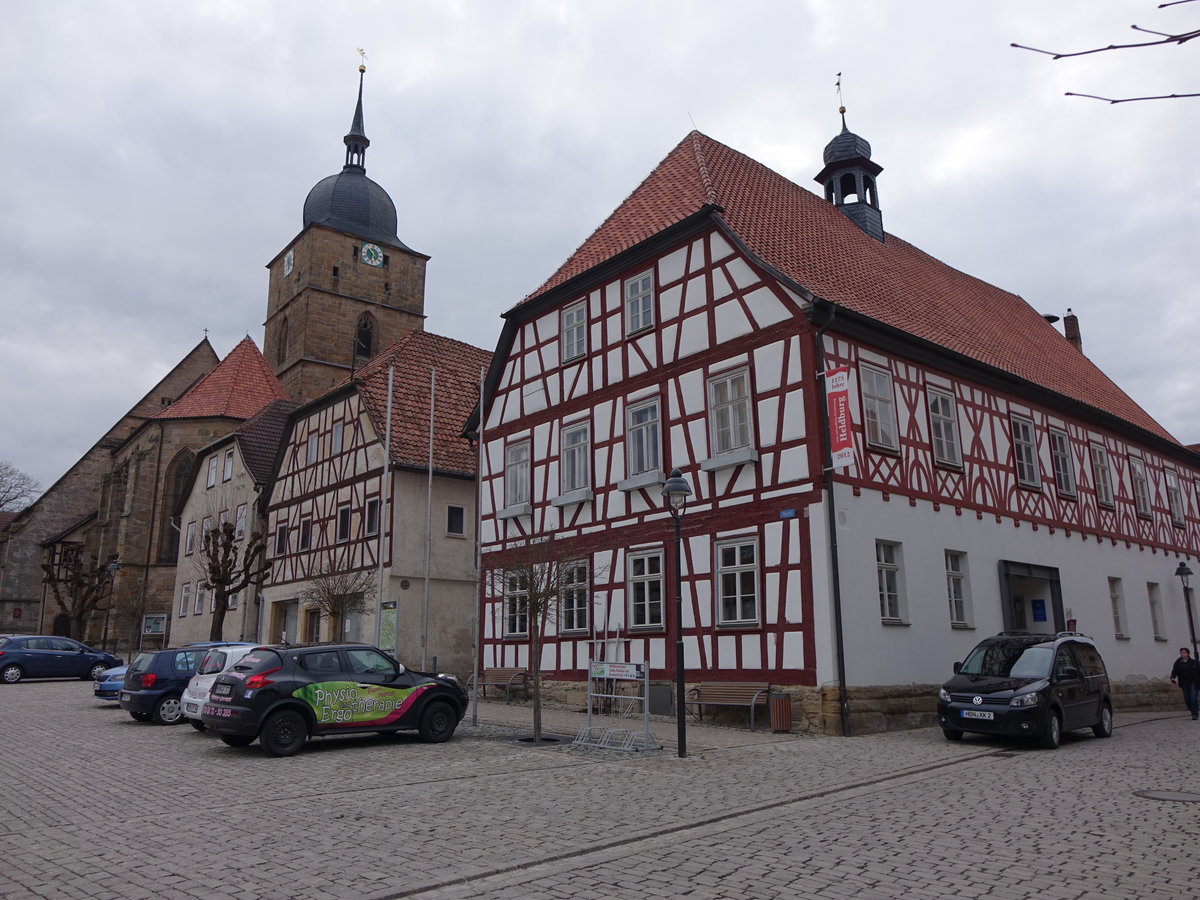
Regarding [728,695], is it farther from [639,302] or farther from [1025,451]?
[1025,451]

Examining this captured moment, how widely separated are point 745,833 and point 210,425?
44436 millimetres

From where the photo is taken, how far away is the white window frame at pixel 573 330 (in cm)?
2156

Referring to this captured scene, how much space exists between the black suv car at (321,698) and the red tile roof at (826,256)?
31.3ft

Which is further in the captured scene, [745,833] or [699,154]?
[699,154]

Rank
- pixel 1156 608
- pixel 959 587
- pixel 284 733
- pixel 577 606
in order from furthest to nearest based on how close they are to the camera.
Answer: pixel 1156 608
pixel 577 606
pixel 959 587
pixel 284 733

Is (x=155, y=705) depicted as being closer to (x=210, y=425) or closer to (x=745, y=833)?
(x=745, y=833)

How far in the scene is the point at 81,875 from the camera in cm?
646

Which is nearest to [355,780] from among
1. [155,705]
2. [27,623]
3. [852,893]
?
[852,893]

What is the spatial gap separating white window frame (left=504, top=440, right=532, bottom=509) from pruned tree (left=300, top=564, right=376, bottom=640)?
5.87 metres

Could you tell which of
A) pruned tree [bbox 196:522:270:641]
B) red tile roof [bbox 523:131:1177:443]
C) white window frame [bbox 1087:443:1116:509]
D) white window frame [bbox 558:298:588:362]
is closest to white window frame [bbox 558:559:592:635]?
white window frame [bbox 558:298:588:362]

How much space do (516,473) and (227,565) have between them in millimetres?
12244

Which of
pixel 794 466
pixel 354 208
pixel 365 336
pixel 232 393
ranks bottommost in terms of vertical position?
pixel 794 466

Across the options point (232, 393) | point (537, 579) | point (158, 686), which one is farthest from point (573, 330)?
point (232, 393)

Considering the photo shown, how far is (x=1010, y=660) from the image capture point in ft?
47.0
